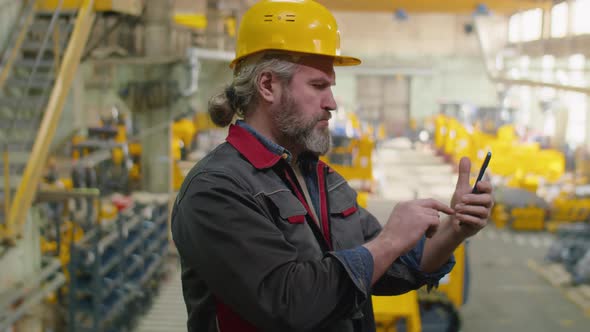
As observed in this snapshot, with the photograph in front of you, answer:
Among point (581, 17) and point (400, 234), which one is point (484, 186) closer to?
point (400, 234)

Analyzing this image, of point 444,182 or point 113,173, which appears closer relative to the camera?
point 113,173

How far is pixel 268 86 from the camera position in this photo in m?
1.73

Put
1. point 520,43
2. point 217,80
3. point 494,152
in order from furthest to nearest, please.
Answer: point 217,80 → point 520,43 → point 494,152

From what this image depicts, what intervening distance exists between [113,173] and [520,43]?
14277 millimetres

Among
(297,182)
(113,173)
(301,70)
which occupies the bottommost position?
(113,173)

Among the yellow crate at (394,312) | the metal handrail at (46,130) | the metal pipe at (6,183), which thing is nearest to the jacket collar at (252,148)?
the yellow crate at (394,312)

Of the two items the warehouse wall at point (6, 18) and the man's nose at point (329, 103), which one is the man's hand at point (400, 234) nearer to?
the man's nose at point (329, 103)

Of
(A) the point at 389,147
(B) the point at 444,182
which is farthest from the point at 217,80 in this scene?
(B) the point at 444,182

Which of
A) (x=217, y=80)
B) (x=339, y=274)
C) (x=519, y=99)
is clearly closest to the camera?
(x=339, y=274)

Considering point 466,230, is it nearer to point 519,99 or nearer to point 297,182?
point 297,182

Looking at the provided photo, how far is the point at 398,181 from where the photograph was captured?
1833cm

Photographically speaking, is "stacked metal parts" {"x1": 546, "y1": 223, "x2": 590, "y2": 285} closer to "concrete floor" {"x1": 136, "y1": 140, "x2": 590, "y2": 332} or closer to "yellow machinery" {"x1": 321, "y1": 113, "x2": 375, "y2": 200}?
"concrete floor" {"x1": 136, "y1": 140, "x2": 590, "y2": 332}

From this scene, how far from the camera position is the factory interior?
6023 millimetres

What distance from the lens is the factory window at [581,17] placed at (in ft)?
53.6
